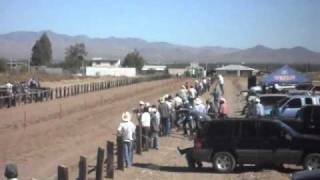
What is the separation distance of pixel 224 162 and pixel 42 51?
180m

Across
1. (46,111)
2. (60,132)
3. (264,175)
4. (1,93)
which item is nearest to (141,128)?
(264,175)

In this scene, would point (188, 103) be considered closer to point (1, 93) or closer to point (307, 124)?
point (307, 124)

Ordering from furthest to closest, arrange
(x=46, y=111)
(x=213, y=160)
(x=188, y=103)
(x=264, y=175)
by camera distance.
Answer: (x=46, y=111)
(x=188, y=103)
(x=213, y=160)
(x=264, y=175)

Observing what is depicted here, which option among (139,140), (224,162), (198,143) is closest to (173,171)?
(198,143)

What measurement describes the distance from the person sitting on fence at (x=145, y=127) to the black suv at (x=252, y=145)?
13.4 feet

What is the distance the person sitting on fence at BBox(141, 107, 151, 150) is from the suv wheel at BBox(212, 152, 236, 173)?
453 centimetres

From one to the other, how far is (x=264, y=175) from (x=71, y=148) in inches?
388

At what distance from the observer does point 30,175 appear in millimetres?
19797

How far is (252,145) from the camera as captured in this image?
61.5ft

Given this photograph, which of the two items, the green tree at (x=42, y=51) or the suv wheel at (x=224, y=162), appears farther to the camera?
the green tree at (x=42, y=51)

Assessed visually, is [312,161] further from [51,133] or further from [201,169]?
[51,133]

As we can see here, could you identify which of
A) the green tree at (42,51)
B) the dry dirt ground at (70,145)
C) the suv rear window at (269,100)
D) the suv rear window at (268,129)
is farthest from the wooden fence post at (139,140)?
the green tree at (42,51)

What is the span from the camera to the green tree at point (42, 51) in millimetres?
193050

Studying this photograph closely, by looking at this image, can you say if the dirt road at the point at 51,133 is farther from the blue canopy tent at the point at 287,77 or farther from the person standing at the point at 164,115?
the blue canopy tent at the point at 287,77
